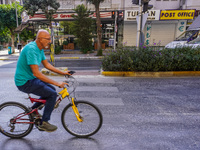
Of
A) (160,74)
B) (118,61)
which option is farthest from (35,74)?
(160,74)

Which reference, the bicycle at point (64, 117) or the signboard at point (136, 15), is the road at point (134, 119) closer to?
the bicycle at point (64, 117)

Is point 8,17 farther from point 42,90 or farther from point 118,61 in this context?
point 42,90

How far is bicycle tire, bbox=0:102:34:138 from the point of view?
2869 mm

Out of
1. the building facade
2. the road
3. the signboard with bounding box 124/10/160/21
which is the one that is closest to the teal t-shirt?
the road

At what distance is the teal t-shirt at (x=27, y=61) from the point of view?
2.50 m

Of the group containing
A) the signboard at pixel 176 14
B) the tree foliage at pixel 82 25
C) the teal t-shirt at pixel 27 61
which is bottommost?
the teal t-shirt at pixel 27 61

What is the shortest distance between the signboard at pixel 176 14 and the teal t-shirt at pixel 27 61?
20295mm

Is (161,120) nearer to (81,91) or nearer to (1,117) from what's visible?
(81,91)

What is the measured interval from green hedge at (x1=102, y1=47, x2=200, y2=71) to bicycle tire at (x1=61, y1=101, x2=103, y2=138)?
201 inches

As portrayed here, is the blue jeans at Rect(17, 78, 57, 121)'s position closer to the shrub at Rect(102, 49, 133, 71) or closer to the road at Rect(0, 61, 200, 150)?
the road at Rect(0, 61, 200, 150)

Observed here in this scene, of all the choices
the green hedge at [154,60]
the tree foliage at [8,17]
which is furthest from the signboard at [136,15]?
the tree foliage at [8,17]

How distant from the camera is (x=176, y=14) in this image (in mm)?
19328

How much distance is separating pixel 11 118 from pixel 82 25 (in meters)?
16.9

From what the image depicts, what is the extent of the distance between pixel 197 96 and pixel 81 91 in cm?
402
